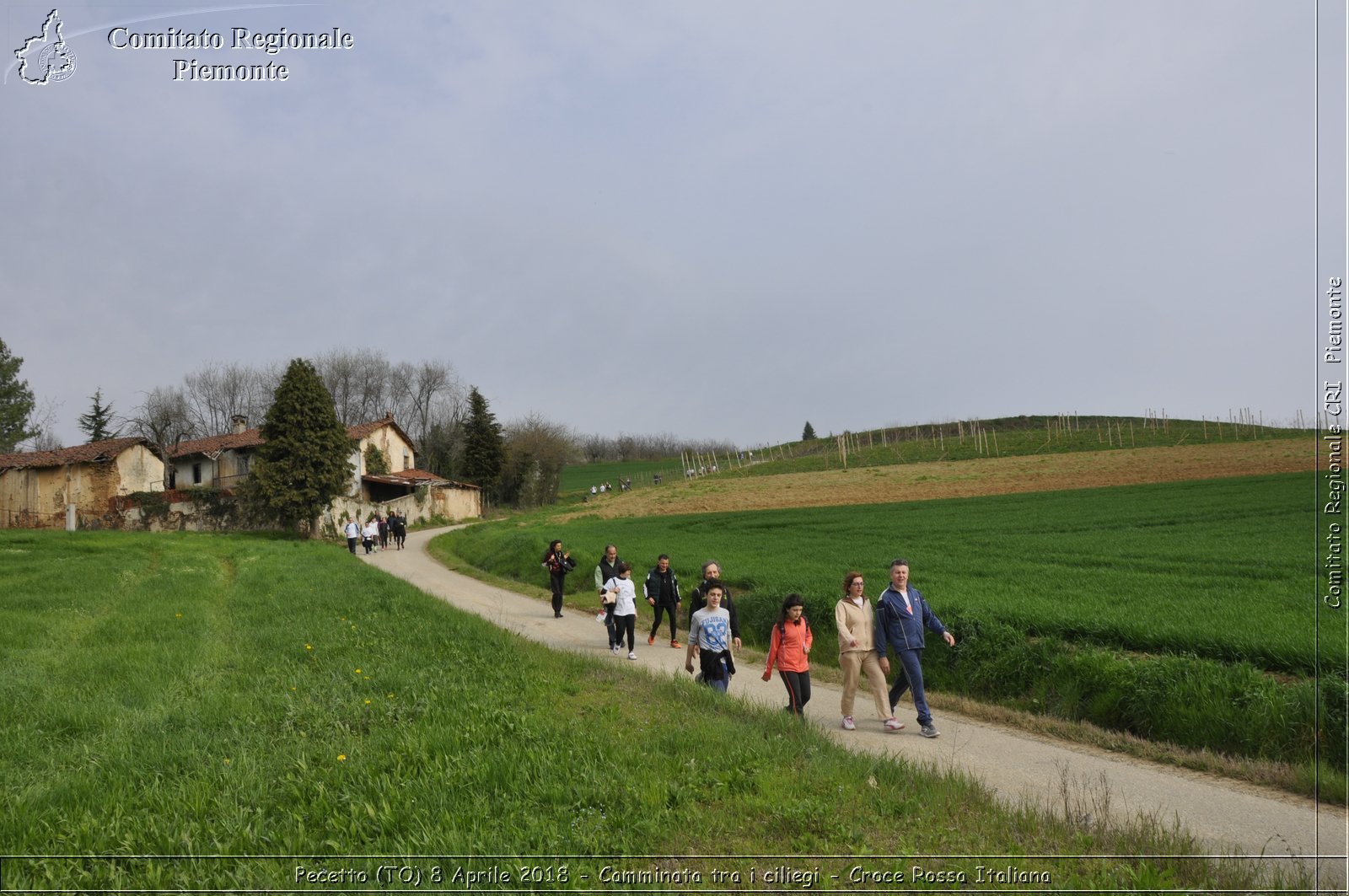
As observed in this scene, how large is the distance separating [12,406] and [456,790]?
67461 mm

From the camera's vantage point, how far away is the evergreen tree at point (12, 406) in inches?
2083

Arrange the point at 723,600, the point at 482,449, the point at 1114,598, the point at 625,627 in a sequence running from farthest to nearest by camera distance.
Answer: the point at 482,449 → the point at 625,627 → the point at 1114,598 → the point at 723,600

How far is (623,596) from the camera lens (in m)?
12.5

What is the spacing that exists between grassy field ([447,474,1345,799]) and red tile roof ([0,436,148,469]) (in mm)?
27719

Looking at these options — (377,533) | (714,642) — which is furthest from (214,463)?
(714,642)

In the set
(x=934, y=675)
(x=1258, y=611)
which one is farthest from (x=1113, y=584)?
(x=934, y=675)

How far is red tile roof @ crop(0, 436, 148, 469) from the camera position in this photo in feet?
133

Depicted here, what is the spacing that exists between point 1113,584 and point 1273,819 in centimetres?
787

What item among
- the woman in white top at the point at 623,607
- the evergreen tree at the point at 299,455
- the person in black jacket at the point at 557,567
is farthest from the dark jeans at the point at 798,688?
the evergreen tree at the point at 299,455

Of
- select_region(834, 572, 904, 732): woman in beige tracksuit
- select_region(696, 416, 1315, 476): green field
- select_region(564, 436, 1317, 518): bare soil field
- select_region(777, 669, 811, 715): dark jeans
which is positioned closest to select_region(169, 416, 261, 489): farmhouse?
select_region(564, 436, 1317, 518): bare soil field

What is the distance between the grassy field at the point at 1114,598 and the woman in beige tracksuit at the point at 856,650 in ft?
7.40

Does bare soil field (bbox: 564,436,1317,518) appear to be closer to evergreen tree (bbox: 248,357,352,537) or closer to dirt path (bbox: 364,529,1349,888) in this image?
evergreen tree (bbox: 248,357,352,537)

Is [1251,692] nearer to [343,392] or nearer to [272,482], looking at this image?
[272,482]

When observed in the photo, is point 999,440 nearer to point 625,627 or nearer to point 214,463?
point 214,463
